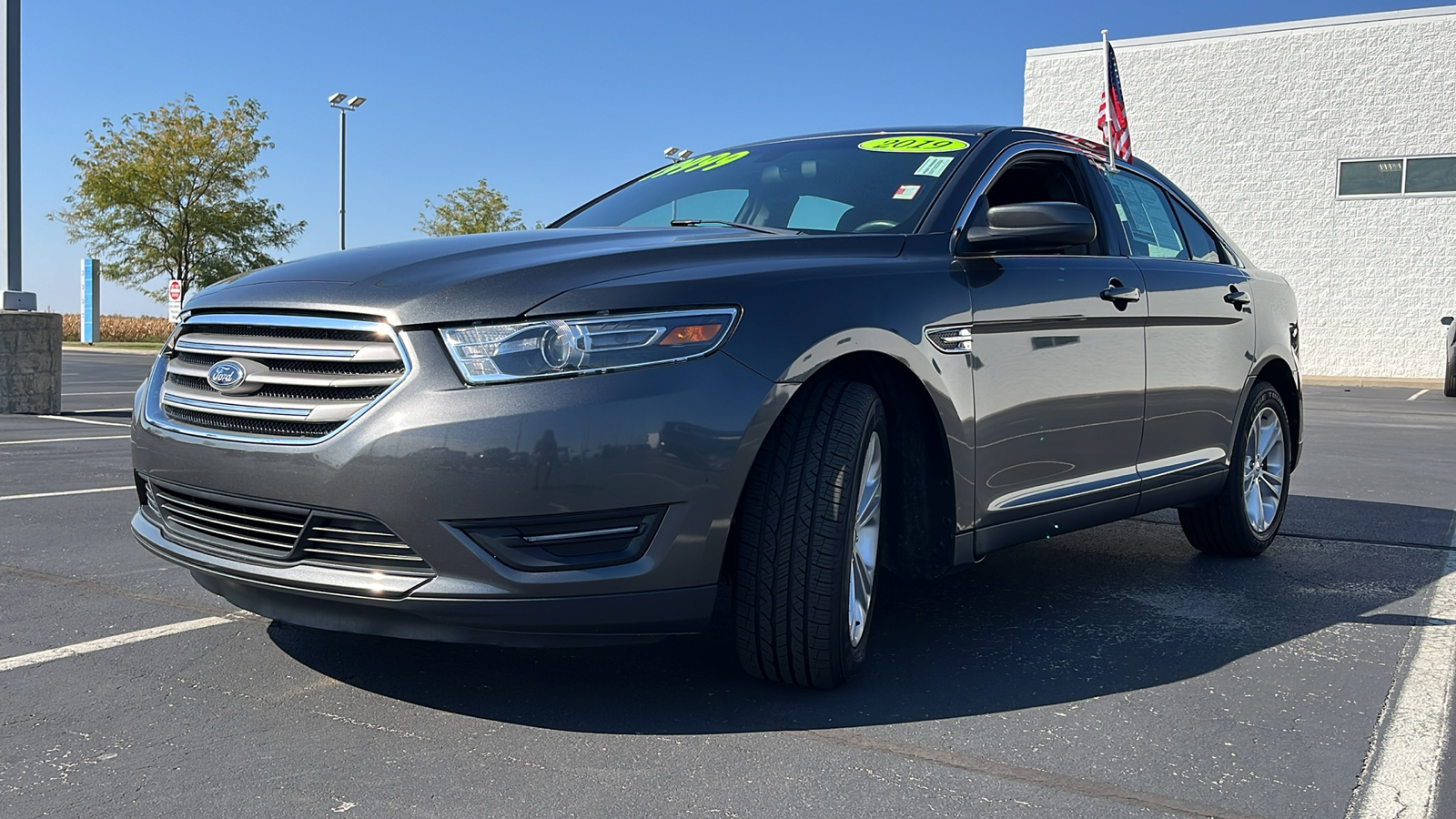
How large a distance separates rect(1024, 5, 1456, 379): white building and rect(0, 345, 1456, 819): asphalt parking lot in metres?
23.7

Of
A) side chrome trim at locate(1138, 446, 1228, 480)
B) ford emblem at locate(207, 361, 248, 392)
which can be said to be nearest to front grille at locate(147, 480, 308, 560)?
ford emblem at locate(207, 361, 248, 392)

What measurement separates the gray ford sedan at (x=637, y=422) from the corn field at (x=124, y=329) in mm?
41631

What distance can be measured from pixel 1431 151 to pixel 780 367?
88.4 ft

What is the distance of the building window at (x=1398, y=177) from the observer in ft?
82.3

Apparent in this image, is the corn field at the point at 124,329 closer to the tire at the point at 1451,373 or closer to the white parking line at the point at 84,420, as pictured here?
the white parking line at the point at 84,420

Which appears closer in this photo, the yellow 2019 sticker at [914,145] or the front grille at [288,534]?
the front grille at [288,534]

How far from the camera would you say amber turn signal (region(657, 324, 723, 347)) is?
269 cm

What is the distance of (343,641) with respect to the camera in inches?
135

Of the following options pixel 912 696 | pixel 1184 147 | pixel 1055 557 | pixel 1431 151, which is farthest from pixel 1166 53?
pixel 912 696

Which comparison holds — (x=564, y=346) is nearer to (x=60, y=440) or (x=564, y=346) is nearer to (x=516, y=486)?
(x=516, y=486)

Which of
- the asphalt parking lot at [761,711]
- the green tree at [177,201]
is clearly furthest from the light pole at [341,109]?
the asphalt parking lot at [761,711]

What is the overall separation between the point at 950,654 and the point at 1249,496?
2308mm

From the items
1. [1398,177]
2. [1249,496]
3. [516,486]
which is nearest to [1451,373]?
[1398,177]

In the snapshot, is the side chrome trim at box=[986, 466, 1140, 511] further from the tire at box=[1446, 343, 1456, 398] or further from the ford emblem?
the tire at box=[1446, 343, 1456, 398]
